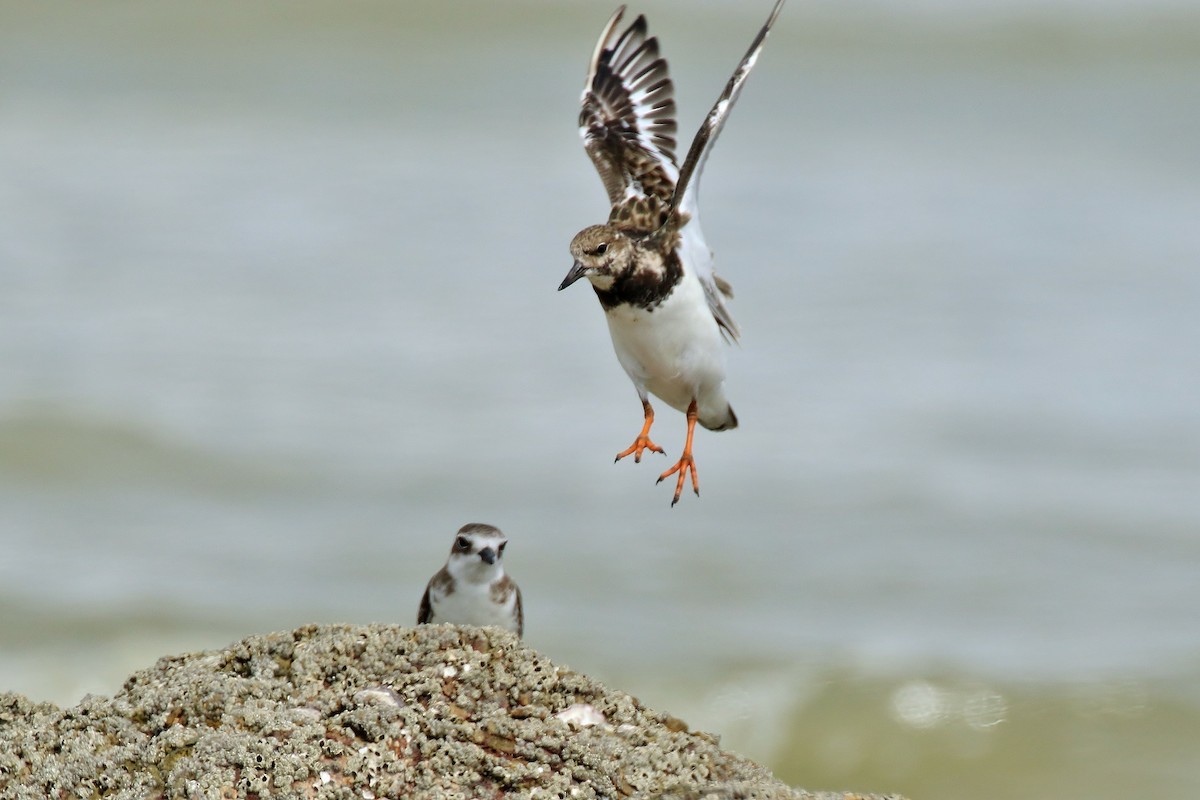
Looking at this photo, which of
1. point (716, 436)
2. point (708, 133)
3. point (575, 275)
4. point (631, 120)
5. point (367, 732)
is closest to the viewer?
point (367, 732)

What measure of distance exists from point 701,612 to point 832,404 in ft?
23.6

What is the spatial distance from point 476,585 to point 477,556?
0.54ft

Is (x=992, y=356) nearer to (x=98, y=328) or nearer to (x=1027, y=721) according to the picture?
(x=1027, y=721)

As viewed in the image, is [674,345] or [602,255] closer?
[602,255]

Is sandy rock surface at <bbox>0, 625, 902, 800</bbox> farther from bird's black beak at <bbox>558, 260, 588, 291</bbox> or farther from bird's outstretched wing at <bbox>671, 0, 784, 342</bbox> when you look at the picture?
bird's outstretched wing at <bbox>671, 0, 784, 342</bbox>

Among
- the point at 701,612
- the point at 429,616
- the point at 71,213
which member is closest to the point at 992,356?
the point at 701,612

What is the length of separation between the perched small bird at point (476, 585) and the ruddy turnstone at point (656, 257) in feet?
3.14

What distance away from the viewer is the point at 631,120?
11352 mm

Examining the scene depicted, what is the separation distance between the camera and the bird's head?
8.83 metres

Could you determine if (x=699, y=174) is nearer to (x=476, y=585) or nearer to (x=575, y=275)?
(x=575, y=275)

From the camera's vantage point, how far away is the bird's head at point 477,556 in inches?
348

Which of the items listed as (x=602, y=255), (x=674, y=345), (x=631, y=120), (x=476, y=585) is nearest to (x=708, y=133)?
(x=602, y=255)

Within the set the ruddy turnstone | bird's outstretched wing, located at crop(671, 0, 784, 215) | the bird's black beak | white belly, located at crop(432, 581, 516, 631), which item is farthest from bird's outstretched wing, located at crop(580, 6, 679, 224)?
white belly, located at crop(432, 581, 516, 631)

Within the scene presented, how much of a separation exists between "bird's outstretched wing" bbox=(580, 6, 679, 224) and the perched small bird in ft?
8.13
